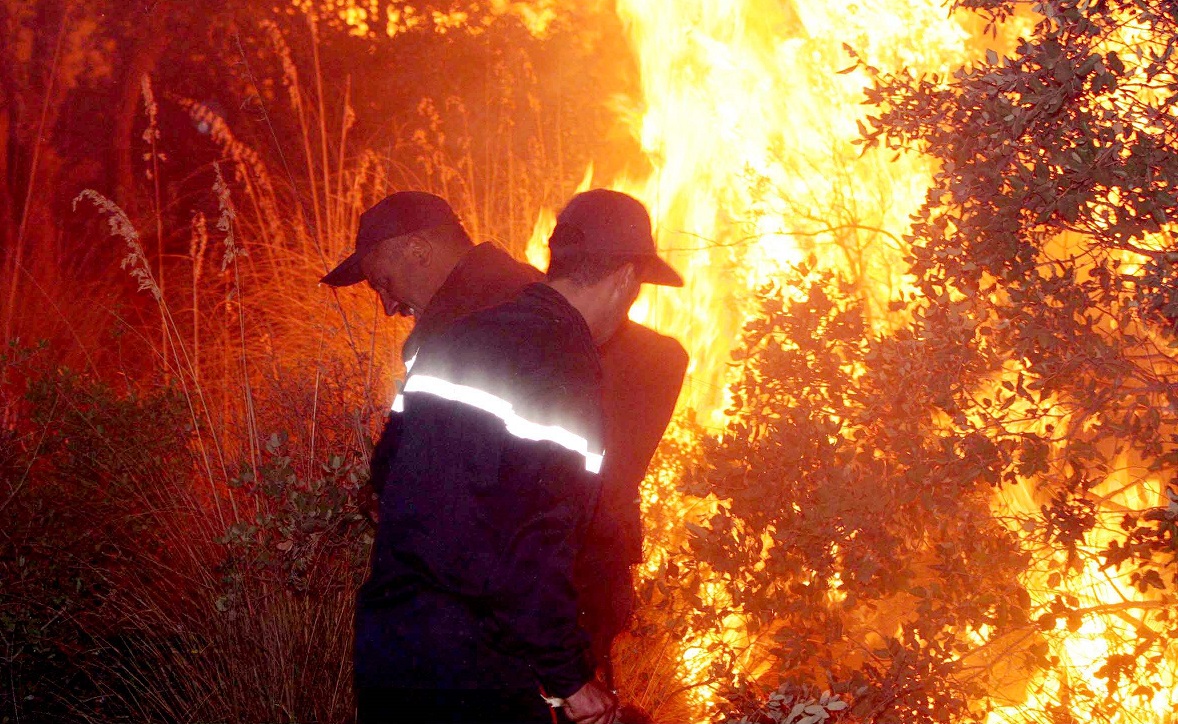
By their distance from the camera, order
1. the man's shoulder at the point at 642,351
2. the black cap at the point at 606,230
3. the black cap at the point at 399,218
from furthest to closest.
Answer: the black cap at the point at 399,218 → the man's shoulder at the point at 642,351 → the black cap at the point at 606,230

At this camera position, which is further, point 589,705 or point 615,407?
point 615,407

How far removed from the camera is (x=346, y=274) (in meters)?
4.10

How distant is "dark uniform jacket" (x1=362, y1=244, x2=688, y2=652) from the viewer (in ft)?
11.4

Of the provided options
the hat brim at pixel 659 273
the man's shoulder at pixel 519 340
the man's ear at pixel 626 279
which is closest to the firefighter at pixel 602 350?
the hat brim at pixel 659 273

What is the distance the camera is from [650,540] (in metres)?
4.98

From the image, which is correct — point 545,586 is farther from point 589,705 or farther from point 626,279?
point 626,279

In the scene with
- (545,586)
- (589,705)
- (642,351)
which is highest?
(642,351)

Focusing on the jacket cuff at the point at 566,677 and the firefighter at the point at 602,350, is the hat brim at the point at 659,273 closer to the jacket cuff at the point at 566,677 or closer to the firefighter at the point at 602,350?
the firefighter at the point at 602,350

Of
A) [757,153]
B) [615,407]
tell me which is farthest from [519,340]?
[757,153]

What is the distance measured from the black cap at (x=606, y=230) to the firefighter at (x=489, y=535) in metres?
0.29

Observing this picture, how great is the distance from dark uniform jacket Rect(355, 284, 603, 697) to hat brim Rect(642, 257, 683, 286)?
0.45 meters

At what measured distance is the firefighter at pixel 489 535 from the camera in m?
2.27

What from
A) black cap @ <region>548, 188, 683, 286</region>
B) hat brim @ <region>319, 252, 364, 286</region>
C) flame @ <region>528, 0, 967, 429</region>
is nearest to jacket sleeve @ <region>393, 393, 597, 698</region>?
black cap @ <region>548, 188, 683, 286</region>

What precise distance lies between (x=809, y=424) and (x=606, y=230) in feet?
3.66
